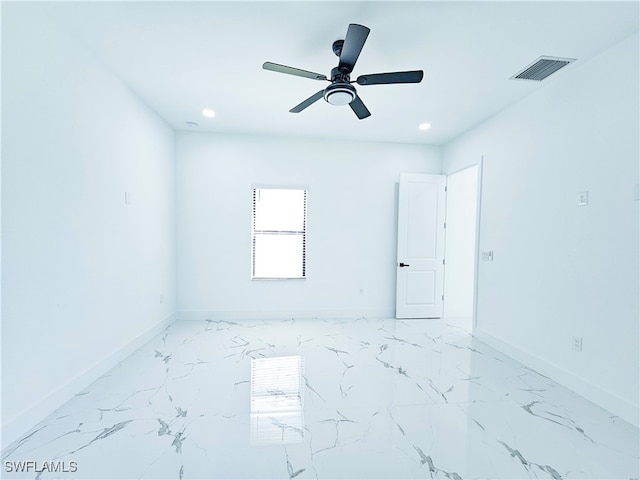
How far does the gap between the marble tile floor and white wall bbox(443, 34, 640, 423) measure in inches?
12.0

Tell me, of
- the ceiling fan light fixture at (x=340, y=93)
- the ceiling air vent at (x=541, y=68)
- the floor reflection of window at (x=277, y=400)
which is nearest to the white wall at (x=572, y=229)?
the ceiling air vent at (x=541, y=68)

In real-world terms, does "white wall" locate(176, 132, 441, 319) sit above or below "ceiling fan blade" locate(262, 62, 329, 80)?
below

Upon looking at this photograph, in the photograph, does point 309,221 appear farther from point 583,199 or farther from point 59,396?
point 59,396

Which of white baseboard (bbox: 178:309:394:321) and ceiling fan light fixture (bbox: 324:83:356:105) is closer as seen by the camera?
ceiling fan light fixture (bbox: 324:83:356:105)

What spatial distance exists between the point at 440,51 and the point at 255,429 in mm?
3141

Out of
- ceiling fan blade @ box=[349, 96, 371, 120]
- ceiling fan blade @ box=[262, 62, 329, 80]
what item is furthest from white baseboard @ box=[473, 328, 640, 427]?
ceiling fan blade @ box=[262, 62, 329, 80]

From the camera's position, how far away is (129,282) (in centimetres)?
306

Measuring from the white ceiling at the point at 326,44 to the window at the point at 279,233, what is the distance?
4.69 ft

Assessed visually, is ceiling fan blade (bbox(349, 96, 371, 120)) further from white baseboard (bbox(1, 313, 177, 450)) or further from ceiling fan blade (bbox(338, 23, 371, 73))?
white baseboard (bbox(1, 313, 177, 450))

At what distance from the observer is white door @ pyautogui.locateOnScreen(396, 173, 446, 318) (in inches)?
176

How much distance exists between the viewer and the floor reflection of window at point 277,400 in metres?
1.88

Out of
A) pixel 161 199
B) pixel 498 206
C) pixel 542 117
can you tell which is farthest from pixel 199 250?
pixel 542 117

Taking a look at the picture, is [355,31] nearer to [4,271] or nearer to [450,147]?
[4,271]

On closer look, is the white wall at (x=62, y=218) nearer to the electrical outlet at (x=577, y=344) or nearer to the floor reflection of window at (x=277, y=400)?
the floor reflection of window at (x=277, y=400)
